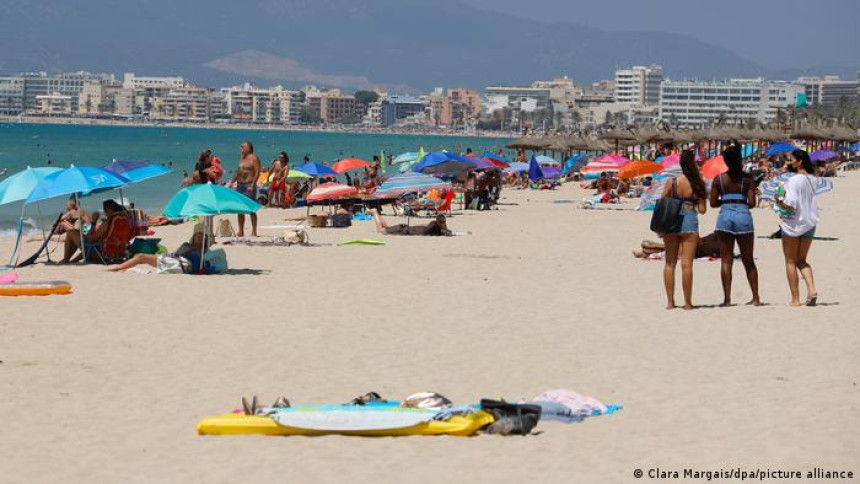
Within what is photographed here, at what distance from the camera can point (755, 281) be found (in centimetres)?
1082

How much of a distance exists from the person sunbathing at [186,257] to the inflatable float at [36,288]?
1558mm

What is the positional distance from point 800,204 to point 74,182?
22.9 ft

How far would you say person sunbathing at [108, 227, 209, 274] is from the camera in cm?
1322

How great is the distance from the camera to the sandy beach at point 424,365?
6.16 meters

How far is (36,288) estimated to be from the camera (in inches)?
452

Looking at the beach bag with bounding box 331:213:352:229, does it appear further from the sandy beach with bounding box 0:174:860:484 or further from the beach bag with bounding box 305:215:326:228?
the sandy beach with bounding box 0:174:860:484

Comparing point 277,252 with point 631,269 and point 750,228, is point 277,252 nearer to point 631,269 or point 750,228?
point 631,269

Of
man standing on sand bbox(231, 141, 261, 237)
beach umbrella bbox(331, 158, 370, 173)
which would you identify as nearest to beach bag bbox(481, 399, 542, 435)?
man standing on sand bbox(231, 141, 261, 237)

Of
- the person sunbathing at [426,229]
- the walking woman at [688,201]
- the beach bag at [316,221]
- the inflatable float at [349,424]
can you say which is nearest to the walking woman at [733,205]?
the walking woman at [688,201]

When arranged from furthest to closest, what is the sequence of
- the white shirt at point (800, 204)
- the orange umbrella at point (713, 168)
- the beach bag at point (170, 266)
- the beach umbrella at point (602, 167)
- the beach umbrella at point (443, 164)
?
the beach umbrella at point (602, 167) < the beach umbrella at point (443, 164) < the orange umbrella at point (713, 168) < the beach bag at point (170, 266) < the white shirt at point (800, 204)

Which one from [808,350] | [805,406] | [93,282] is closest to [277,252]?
[93,282]

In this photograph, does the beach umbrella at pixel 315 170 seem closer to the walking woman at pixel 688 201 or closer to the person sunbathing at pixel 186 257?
the person sunbathing at pixel 186 257

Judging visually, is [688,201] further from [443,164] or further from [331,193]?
[443,164]

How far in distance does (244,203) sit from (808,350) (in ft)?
20.3
